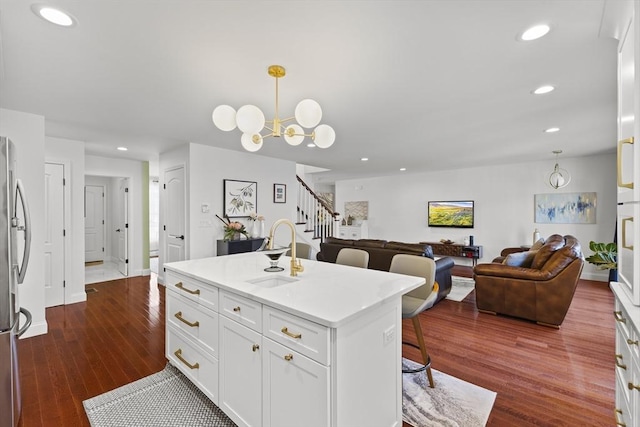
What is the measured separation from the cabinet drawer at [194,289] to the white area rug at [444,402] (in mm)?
1491

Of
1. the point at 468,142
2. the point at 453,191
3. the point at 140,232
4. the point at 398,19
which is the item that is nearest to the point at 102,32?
the point at 398,19

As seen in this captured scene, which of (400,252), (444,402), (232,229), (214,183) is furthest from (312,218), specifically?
(444,402)

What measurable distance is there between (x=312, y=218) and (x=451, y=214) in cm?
353

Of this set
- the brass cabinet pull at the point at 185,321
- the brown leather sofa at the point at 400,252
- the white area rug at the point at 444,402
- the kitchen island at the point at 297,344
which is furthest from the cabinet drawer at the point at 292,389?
the brown leather sofa at the point at 400,252

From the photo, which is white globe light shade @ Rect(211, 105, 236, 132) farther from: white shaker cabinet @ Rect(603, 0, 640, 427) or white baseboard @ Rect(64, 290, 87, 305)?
white baseboard @ Rect(64, 290, 87, 305)

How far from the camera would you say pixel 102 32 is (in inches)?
68.9

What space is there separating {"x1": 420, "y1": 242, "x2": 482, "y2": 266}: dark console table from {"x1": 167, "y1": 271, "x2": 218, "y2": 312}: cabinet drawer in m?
6.38

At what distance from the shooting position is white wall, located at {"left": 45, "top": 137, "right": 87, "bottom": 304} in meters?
4.21

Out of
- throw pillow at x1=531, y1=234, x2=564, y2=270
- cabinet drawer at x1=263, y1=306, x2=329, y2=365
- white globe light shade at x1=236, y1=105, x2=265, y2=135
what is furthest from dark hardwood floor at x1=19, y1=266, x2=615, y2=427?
white globe light shade at x1=236, y1=105, x2=265, y2=135

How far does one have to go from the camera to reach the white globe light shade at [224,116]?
2109 mm

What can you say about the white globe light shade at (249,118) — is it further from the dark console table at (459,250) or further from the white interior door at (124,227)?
the dark console table at (459,250)

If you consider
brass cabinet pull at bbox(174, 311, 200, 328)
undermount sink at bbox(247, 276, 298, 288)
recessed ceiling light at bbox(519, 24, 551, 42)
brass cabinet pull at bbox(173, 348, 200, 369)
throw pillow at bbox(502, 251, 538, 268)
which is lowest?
brass cabinet pull at bbox(173, 348, 200, 369)

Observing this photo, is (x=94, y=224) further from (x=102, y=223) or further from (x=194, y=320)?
(x=194, y=320)

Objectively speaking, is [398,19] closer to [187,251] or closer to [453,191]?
[187,251]
